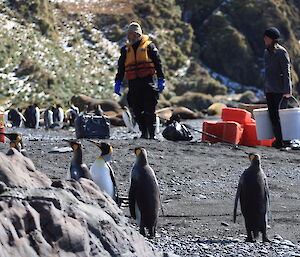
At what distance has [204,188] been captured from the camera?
259 inches

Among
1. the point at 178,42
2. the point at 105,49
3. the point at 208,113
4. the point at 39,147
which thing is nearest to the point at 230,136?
the point at 39,147

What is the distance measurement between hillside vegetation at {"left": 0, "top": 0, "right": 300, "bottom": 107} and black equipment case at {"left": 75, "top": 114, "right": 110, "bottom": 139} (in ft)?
85.2

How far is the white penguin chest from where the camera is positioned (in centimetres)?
520

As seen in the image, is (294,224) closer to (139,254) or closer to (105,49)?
(139,254)

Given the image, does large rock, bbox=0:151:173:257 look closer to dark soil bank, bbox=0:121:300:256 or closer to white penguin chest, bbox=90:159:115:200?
dark soil bank, bbox=0:121:300:256

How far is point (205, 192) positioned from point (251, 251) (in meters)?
2.11

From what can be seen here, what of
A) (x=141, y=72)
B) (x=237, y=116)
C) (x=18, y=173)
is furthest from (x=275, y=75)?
(x=18, y=173)

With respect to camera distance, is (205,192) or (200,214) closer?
(200,214)

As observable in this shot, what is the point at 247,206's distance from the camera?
16.1 feet

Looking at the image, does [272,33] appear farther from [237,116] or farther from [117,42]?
[117,42]

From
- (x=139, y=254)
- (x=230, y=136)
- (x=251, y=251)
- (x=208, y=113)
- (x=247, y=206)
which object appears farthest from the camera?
(x=208, y=113)

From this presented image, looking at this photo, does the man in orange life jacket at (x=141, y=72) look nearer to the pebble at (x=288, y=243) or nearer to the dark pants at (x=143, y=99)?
the dark pants at (x=143, y=99)

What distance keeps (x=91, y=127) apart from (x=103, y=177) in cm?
491

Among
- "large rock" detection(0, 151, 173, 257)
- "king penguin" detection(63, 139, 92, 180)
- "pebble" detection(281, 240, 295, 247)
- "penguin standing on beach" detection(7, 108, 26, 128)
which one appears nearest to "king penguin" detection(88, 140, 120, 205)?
"king penguin" detection(63, 139, 92, 180)
